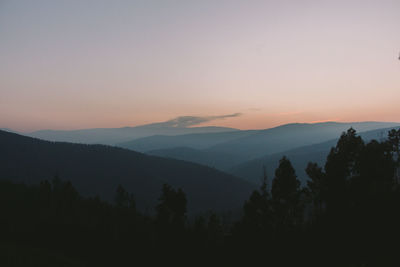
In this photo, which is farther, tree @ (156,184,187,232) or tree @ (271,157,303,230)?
tree @ (156,184,187,232)

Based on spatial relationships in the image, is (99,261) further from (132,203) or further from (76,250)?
(132,203)

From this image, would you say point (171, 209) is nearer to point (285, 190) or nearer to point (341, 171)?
point (285, 190)

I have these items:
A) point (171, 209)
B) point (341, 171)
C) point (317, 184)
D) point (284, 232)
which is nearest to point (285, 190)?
point (317, 184)

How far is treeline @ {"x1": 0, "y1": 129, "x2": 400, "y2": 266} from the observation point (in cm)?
2872

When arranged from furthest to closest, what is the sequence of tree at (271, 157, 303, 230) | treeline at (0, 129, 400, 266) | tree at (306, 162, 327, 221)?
tree at (271, 157, 303, 230), tree at (306, 162, 327, 221), treeline at (0, 129, 400, 266)

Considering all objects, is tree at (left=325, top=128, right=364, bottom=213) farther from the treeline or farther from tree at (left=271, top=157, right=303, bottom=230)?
tree at (left=271, top=157, right=303, bottom=230)

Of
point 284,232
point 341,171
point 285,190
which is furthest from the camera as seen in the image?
point 284,232

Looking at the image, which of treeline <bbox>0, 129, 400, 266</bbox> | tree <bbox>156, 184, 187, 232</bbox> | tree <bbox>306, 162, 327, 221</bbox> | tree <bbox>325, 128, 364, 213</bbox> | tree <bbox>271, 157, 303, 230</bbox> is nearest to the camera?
treeline <bbox>0, 129, 400, 266</bbox>

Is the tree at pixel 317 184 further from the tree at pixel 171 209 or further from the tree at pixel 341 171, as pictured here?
the tree at pixel 171 209

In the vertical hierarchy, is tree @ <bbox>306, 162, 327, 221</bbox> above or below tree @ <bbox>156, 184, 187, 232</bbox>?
above

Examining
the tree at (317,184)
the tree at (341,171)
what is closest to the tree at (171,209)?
the tree at (317,184)

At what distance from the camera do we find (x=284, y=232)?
4200 cm

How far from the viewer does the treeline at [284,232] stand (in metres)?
28.7

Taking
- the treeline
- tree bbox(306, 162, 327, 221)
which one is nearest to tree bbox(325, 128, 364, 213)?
the treeline
